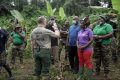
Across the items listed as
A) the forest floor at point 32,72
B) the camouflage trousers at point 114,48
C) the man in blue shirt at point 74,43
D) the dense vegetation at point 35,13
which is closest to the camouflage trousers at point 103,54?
the forest floor at point 32,72

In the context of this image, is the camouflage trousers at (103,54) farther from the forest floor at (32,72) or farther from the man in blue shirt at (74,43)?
the man in blue shirt at (74,43)

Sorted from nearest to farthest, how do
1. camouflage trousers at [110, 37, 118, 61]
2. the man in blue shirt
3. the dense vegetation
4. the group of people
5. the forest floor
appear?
the group of people
the forest floor
the man in blue shirt
camouflage trousers at [110, 37, 118, 61]
the dense vegetation

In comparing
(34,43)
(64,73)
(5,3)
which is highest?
(5,3)

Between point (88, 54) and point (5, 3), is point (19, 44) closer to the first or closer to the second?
point (88, 54)

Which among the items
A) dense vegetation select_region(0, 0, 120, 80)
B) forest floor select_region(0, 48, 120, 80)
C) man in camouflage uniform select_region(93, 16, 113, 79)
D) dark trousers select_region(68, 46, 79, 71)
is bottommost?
forest floor select_region(0, 48, 120, 80)

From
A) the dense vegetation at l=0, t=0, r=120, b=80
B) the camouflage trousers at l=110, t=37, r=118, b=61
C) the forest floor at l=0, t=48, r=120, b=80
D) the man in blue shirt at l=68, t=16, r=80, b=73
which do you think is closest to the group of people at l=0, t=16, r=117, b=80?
the man in blue shirt at l=68, t=16, r=80, b=73

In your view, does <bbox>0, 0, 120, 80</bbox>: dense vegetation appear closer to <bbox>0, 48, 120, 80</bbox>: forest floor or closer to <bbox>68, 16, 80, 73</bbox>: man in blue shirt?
<bbox>0, 48, 120, 80</bbox>: forest floor

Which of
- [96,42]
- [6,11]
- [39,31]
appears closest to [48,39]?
[39,31]

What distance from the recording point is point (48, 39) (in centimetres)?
812

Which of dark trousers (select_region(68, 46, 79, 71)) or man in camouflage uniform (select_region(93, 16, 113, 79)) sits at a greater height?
man in camouflage uniform (select_region(93, 16, 113, 79))

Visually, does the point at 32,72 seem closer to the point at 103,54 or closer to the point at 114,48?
the point at 103,54

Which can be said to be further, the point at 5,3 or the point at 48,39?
the point at 5,3

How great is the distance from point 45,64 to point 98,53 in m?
1.92

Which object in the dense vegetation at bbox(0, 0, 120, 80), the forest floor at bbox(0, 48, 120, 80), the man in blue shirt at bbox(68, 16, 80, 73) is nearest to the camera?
the forest floor at bbox(0, 48, 120, 80)
